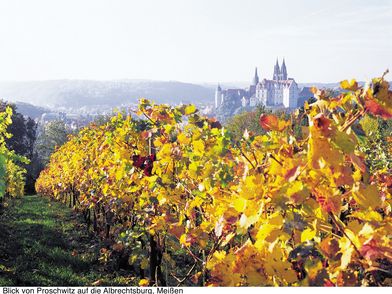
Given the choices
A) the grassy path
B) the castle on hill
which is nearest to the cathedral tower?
the castle on hill

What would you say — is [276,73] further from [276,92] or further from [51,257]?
[51,257]

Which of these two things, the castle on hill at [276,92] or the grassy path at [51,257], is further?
the castle on hill at [276,92]

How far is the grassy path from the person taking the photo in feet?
21.6

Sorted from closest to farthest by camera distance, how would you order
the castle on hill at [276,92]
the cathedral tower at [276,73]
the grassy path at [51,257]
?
the grassy path at [51,257], the castle on hill at [276,92], the cathedral tower at [276,73]

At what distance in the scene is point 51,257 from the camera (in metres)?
7.91

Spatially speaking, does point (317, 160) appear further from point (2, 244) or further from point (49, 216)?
point (49, 216)

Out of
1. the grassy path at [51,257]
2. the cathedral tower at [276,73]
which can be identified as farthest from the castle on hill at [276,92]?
the grassy path at [51,257]

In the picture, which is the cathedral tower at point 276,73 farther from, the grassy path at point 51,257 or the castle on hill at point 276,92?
the grassy path at point 51,257

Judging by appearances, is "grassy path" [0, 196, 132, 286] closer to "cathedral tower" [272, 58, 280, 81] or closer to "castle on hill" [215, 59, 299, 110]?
"castle on hill" [215, 59, 299, 110]

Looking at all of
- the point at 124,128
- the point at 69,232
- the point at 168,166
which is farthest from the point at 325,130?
the point at 69,232

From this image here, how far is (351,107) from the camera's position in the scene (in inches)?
66.6

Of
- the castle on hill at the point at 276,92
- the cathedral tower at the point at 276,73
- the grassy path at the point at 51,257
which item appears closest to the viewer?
the grassy path at the point at 51,257

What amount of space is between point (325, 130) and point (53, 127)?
79.2 metres

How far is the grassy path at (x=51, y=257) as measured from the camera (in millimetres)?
6598
